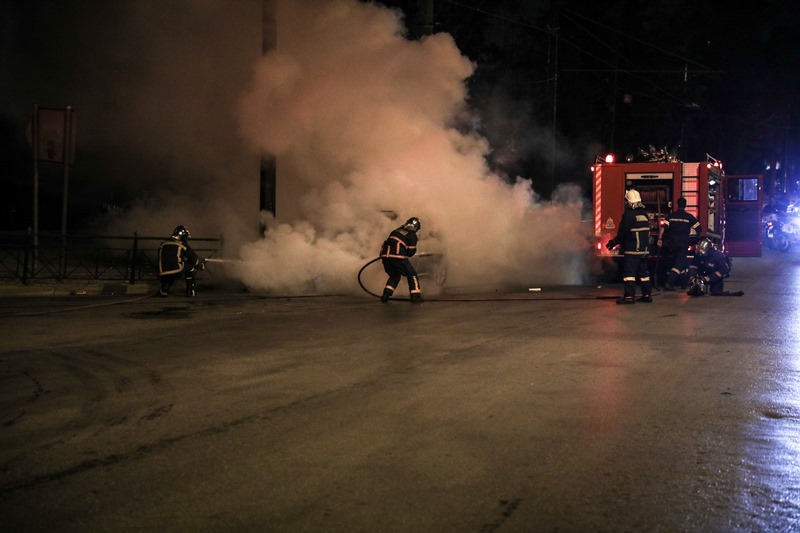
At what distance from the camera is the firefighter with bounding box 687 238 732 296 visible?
50.3ft

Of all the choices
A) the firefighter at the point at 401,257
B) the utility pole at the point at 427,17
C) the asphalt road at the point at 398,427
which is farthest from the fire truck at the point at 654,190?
the asphalt road at the point at 398,427

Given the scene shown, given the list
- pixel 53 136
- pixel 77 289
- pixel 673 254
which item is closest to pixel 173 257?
pixel 77 289

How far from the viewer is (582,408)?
6262 mm

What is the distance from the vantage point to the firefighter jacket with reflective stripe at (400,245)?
45.4 feet

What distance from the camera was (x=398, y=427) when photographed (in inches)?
223

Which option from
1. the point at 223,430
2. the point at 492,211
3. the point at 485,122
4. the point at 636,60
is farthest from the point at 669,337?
the point at 636,60

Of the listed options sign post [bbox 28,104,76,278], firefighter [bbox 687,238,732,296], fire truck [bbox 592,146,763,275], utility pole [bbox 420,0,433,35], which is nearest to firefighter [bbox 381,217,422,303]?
utility pole [bbox 420,0,433,35]

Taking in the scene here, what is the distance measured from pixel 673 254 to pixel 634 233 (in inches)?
87.1

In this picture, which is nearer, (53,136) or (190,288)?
(190,288)

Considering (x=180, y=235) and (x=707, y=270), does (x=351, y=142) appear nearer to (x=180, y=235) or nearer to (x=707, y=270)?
(x=180, y=235)

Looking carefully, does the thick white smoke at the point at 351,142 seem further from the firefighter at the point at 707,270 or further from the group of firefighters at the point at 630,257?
the firefighter at the point at 707,270

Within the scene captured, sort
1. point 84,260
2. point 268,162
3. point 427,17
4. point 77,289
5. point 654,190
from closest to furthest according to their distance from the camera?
point 77,289, point 427,17, point 268,162, point 84,260, point 654,190

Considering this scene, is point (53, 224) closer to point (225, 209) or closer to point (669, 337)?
point (225, 209)

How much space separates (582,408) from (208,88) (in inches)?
572
